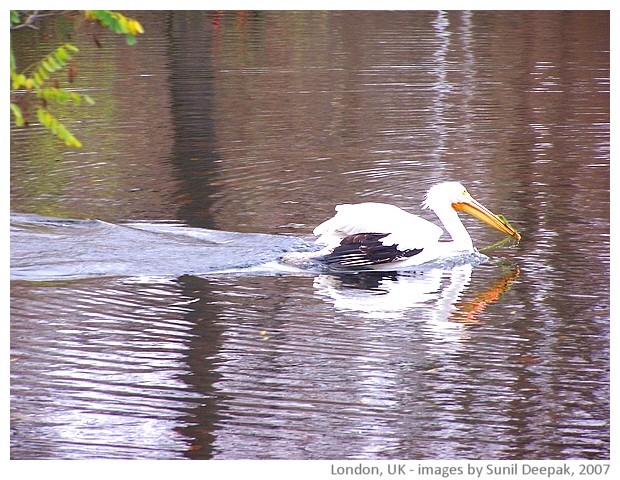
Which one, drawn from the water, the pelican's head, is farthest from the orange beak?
the water

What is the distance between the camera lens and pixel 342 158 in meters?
12.3

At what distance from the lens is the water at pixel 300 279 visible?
236 inches

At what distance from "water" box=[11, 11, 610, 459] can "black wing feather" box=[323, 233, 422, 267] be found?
0.50ft

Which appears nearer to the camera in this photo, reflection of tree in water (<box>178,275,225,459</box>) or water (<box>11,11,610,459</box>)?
reflection of tree in water (<box>178,275,225,459</box>)

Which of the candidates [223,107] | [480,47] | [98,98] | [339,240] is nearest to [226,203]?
[339,240]

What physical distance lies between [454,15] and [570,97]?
8.77 metres

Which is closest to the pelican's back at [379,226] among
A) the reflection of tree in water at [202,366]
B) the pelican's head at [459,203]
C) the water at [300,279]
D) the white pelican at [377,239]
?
the white pelican at [377,239]

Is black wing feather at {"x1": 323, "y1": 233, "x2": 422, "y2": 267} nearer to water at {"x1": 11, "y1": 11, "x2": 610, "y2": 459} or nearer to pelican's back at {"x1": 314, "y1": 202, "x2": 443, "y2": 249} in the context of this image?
pelican's back at {"x1": 314, "y1": 202, "x2": 443, "y2": 249}

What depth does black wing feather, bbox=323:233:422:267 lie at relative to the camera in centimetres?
862

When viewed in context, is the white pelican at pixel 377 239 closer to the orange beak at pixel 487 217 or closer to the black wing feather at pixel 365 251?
the black wing feather at pixel 365 251

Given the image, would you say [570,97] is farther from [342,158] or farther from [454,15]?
[454,15]

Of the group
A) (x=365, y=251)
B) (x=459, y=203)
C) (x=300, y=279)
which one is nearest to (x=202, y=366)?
(x=300, y=279)

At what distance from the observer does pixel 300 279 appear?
852cm

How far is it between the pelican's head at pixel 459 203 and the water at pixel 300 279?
0.65ft
